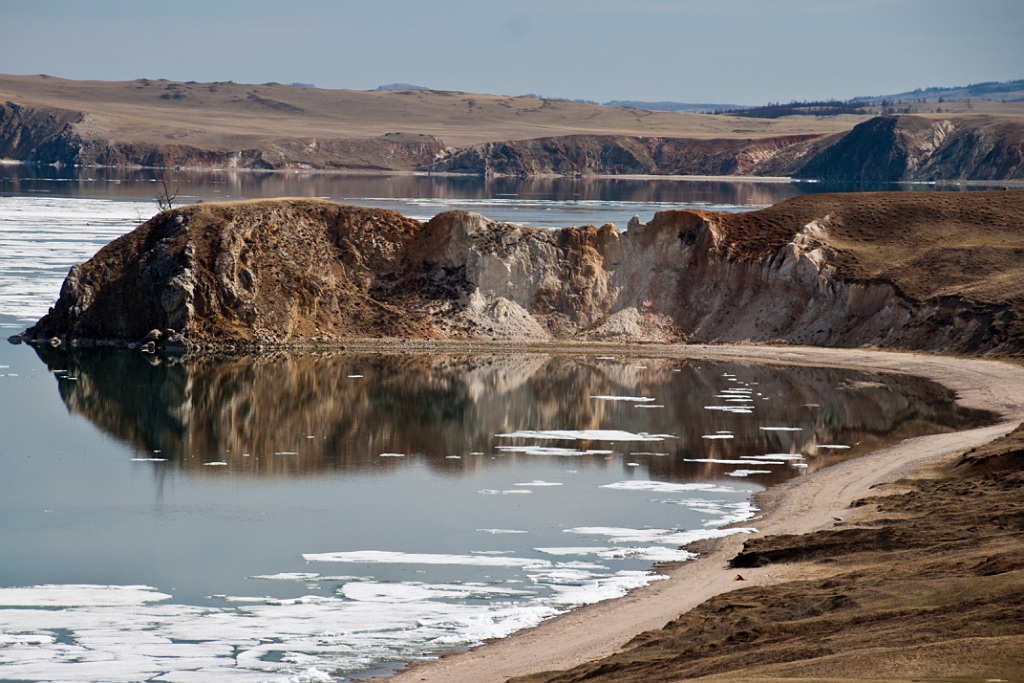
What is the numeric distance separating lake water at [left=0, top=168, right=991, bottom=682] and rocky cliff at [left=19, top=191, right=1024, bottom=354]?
3.23 meters

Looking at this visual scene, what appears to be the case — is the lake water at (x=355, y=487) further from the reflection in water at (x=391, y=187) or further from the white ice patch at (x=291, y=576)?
the reflection in water at (x=391, y=187)

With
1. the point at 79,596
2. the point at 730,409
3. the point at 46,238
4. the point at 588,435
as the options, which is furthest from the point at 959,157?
the point at 79,596

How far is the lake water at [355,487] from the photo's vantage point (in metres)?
22.1

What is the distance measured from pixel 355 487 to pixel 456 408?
12.2 meters

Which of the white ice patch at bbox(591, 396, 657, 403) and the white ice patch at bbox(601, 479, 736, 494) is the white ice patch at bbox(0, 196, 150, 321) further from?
the white ice patch at bbox(601, 479, 736, 494)

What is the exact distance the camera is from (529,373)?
A: 175ft

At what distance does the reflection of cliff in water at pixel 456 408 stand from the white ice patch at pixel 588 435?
1.76 feet

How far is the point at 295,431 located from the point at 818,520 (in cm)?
1788

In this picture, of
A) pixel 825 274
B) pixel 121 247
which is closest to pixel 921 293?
pixel 825 274

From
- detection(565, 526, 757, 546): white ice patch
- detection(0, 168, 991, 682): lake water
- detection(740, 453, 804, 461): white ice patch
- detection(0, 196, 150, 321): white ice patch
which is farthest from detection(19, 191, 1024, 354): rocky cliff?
detection(565, 526, 757, 546): white ice patch

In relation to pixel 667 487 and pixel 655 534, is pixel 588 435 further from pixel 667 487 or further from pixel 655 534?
pixel 655 534

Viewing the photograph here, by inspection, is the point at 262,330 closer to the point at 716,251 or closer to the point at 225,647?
the point at 716,251

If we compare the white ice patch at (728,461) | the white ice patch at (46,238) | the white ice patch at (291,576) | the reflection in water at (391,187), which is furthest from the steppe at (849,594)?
the reflection in water at (391,187)

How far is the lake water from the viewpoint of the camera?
22.1 metres
